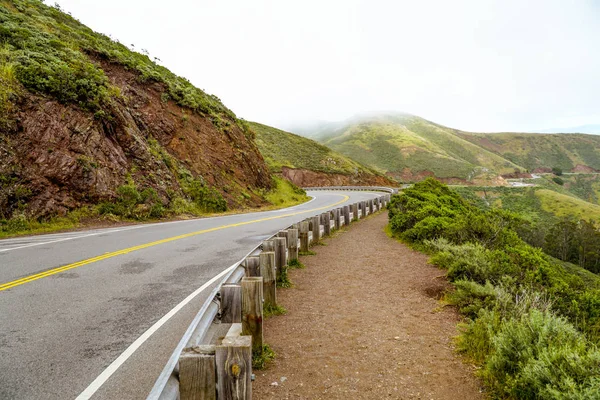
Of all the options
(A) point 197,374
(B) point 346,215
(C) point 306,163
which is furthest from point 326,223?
(C) point 306,163

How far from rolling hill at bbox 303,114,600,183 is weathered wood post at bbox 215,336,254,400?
99.6 m

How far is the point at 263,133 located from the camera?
69.1 m

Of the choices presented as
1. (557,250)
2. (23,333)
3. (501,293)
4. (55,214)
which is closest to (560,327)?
(501,293)

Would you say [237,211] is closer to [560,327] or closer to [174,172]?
[174,172]

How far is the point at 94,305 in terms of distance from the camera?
17.2 ft

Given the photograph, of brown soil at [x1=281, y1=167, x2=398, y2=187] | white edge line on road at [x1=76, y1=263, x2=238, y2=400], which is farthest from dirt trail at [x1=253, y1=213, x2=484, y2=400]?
brown soil at [x1=281, y1=167, x2=398, y2=187]

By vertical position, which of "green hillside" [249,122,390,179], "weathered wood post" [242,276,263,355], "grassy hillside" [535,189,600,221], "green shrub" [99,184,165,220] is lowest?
"grassy hillside" [535,189,600,221]

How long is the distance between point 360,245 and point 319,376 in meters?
7.50

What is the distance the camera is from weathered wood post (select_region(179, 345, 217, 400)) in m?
2.23

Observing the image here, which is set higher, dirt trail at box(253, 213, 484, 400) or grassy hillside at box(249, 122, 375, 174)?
Answer: grassy hillside at box(249, 122, 375, 174)

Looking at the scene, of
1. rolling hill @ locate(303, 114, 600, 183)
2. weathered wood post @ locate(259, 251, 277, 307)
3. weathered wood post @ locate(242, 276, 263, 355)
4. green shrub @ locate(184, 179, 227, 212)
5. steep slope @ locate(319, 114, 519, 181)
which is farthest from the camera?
rolling hill @ locate(303, 114, 600, 183)

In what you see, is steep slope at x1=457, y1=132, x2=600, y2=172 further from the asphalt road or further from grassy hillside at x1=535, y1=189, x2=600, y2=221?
the asphalt road

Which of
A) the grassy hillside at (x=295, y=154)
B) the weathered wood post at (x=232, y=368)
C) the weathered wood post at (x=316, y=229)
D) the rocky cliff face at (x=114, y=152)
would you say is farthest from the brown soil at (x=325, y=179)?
the weathered wood post at (x=232, y=368)

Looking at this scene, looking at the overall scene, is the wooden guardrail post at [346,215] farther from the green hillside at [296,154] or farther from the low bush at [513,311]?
the green hillside at [296,154]
